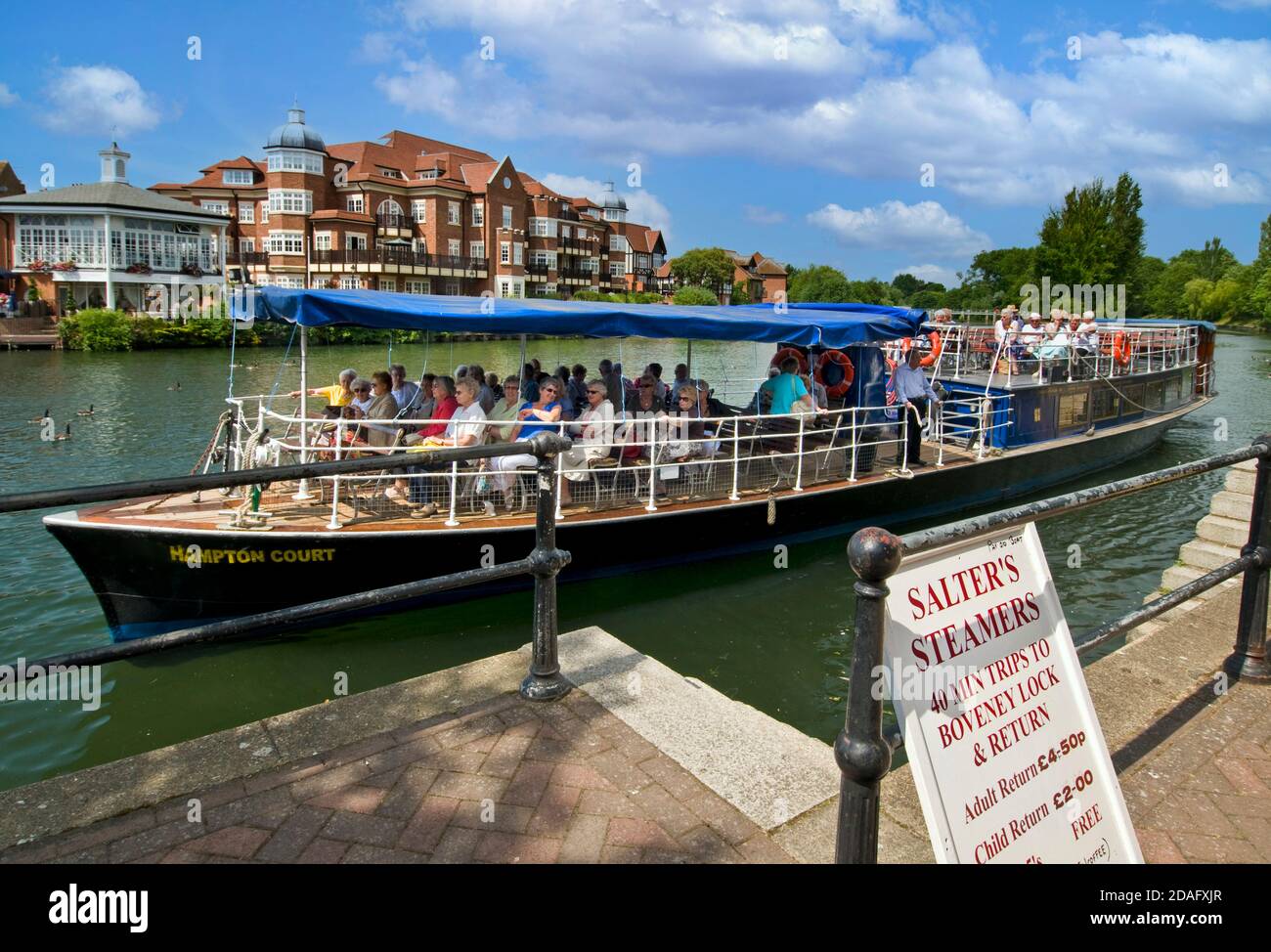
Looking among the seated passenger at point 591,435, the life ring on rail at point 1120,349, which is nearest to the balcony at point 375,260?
the life ring on rail at point 1120,349

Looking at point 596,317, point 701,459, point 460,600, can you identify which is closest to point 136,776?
point 460,600

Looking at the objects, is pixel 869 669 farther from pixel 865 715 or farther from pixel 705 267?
pixel 705 267

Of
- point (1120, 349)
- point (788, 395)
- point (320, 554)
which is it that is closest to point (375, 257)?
point (1120, 349)

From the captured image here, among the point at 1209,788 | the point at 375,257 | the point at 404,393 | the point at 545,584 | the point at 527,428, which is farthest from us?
the point at 375,257

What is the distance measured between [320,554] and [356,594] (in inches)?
188

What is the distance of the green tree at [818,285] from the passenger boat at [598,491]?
100m

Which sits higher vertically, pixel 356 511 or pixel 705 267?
pixel 705 267

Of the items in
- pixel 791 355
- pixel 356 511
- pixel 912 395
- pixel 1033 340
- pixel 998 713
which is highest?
pixel 1033 340

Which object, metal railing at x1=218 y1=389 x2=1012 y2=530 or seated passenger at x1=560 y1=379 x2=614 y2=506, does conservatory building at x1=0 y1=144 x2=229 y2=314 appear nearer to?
metal railing at x1=218 y1=389 x2=1012 y2=530

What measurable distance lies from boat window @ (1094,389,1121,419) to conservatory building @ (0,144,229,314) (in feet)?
179

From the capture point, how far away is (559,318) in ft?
30.1

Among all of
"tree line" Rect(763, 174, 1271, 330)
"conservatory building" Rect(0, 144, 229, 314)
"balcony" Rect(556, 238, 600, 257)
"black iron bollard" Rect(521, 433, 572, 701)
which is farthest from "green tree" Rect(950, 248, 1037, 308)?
"black iron bollard" Rect(521, 433, 572, 701)

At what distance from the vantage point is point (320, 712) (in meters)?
3.96
